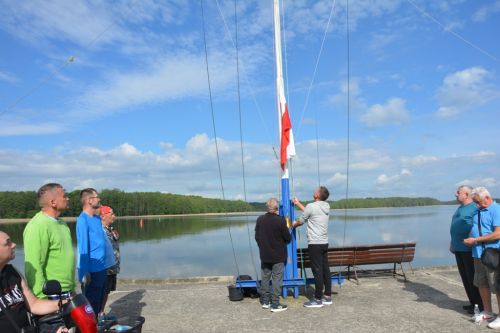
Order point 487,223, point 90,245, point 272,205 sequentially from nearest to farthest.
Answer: point 90,245
point 487,223
point 272,205

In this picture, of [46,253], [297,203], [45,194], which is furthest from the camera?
[297,203]

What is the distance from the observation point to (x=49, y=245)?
137 inches

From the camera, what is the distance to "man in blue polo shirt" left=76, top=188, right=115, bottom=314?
4750 millimetres

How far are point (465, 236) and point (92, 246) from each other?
5.06 meters

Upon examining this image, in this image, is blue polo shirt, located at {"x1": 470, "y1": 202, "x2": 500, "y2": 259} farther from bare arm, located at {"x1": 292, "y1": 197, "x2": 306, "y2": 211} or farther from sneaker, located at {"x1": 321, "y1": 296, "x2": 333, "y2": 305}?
bare arm, located at {"x1": 292, "y1": 197, "x2": 306, "y2": 211}

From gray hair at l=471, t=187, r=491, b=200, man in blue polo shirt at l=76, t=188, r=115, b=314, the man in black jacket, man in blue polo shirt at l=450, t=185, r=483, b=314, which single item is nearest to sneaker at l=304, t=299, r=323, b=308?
the man in black jacket

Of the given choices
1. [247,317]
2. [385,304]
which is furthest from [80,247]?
[385,304]

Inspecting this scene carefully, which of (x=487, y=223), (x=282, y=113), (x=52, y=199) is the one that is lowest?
(x=487, y=223)

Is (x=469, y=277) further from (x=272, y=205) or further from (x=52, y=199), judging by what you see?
(x=52, y=199)

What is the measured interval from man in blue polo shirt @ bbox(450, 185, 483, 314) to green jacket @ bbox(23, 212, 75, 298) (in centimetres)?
510

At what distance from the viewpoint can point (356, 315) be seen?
591 centimetres

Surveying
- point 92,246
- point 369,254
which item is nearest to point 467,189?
point 369,254

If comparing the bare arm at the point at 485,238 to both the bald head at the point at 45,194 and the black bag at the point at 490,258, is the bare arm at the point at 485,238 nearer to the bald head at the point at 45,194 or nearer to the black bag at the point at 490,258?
the black bag at the point at 490,258

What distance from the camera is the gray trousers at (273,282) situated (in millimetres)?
6276
